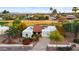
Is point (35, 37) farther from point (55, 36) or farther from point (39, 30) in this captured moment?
point (55, 36)

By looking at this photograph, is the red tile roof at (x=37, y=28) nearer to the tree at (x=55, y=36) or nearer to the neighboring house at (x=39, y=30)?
the neighboring house at (x=39, y=30)

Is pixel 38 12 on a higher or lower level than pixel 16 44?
higher

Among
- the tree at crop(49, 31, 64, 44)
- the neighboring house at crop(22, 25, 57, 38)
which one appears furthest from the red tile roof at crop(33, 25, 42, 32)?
the tree at crop(49, 31, 64, 44)

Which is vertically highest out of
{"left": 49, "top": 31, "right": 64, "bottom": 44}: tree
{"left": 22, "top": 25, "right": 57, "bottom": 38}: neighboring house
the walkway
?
{"left": 22, "top": 25, "right": 57, "bottom": 38}: neighboring house

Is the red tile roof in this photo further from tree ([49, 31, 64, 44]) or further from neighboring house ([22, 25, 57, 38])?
tree ([49, 31, 64, 44])

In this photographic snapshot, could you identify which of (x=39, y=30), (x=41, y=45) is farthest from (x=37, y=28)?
(x=41, y=45)

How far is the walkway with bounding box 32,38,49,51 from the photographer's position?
247cm

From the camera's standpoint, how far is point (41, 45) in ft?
8.13

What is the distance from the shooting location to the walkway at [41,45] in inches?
97.4
